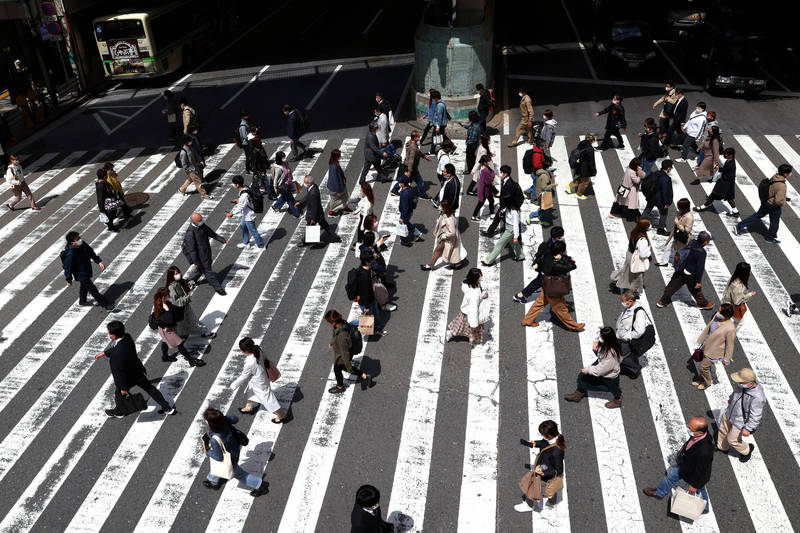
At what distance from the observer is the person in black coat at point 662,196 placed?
13.9m

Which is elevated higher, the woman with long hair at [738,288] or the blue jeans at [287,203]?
the woman with long hair at [738,288]

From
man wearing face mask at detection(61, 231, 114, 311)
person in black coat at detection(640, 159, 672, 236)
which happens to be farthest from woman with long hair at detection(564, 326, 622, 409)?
man wearing face mask at detection(61, 231, 114, 311)

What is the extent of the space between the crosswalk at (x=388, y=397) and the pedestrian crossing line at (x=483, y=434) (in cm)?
3

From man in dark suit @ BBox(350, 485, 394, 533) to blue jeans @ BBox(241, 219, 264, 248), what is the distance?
8.73m

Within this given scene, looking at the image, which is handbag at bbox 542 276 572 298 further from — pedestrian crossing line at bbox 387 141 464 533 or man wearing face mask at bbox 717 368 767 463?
man wearing face mask at bbox 717 368 767 463

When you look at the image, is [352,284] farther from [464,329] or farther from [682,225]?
[682,225]

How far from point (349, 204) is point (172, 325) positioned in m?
7.01

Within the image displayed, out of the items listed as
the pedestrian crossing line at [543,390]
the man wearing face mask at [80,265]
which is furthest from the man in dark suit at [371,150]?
the man wearing face mask at [80,265]

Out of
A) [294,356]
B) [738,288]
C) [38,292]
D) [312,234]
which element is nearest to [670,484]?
[738,288]

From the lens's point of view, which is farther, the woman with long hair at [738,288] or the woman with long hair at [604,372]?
the woman with long hair at [738,288]

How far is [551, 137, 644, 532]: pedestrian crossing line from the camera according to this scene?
8414mm

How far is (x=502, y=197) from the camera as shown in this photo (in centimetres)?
1399

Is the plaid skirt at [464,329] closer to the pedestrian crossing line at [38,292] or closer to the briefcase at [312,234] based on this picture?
the briefcase at [312,234]

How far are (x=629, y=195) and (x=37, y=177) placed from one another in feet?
58.5
